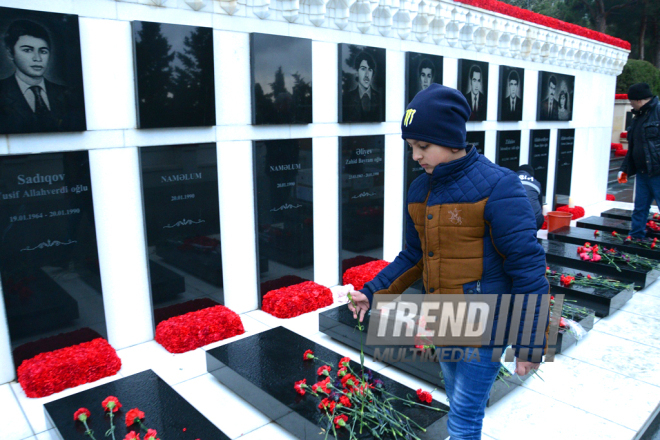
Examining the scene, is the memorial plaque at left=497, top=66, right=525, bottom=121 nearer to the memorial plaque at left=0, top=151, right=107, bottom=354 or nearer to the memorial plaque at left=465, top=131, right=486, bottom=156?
the memorial plaque at left=465, top=131, right=486, bottom=156

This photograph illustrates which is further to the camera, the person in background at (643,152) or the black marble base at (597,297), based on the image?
the person in background at (643,152)

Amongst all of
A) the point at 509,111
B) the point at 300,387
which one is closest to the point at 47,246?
the point at 300,387

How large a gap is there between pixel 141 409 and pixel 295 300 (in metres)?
2.41

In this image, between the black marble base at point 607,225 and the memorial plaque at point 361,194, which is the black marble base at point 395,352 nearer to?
the memorial plaque at point 361,194

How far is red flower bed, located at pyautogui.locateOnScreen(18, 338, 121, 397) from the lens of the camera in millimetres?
3883

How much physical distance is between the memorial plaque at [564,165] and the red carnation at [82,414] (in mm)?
9838

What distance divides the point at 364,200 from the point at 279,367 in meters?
3.26

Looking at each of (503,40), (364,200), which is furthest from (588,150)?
(364,200)

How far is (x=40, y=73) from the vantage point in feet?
12.9

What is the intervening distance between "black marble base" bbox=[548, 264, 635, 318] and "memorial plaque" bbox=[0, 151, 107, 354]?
489 centimetres

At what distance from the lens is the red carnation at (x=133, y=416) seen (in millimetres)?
3018

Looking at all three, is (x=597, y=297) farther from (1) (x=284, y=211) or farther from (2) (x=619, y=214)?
(2) (x=619, y=214)

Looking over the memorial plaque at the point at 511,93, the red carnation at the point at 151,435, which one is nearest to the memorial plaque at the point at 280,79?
the red carnation at the point at 151,435

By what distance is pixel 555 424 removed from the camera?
351 centimetres
